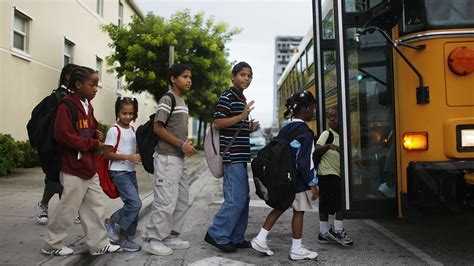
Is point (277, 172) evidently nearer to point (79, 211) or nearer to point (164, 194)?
point (164, 194)

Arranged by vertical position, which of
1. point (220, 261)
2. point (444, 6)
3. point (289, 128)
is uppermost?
point (444, 6)

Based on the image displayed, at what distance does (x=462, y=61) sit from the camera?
3.90 metres

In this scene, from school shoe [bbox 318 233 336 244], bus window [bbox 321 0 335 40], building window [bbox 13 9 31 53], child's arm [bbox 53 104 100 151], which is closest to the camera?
child's arm [bbox 53 104 100 151]

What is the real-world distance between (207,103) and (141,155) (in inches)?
816

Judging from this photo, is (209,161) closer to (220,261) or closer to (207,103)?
(220,261)

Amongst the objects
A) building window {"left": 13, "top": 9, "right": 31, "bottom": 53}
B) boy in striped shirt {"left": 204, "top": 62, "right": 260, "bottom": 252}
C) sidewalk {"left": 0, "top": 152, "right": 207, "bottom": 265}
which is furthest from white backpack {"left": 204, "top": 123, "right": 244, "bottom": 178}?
building window {"left": 13, "top": 9, "right": 31, "bottom": 53}

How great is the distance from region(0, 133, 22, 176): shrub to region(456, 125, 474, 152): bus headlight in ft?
28.9

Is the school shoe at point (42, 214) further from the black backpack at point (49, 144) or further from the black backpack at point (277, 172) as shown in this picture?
the black backpack at point (277, 172)

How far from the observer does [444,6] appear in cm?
405

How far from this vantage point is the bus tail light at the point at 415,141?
3.98 meters

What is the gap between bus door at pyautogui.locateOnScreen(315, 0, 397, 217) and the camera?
430 centimetres

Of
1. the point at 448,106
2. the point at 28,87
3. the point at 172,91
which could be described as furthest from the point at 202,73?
the point at 448,106

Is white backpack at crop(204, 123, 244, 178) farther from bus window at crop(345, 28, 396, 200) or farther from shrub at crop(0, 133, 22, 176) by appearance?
shrub at crop(0, 133, 22, 176)

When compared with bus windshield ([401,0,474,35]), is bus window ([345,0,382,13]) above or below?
above
